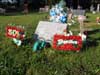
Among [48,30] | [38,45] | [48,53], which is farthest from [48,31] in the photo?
[48,53]

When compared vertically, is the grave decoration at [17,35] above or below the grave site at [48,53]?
above

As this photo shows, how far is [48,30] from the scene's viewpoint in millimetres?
17641

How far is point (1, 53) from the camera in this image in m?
14.6

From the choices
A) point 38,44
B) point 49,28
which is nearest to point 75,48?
point 38,44

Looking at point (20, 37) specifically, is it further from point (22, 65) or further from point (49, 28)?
point (22, 65)

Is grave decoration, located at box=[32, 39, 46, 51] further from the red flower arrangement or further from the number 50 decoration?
the number 50 decoration

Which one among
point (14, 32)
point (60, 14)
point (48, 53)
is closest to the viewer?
point (48, 53)

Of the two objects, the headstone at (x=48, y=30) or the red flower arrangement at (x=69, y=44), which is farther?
the headstone at (x=48, y=30)

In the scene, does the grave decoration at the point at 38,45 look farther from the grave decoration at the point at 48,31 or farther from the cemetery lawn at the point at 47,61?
the grave decoration at the point at 48,31

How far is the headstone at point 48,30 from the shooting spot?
17391 mm

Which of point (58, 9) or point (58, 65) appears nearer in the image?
point (58, 65)

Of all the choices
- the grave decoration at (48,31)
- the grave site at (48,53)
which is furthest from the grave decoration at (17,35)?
the grave decoration at (48,31)

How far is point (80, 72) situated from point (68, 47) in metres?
3.16

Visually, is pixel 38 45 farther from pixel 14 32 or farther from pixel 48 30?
pixel 48 30
